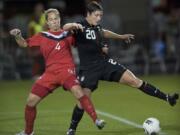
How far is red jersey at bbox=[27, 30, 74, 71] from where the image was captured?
10.1m

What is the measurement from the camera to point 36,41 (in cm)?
1021

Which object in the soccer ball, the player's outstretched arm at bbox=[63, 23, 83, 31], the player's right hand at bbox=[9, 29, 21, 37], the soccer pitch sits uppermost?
the player's outstretched arm at bbox=[63, 23, 83, 31]

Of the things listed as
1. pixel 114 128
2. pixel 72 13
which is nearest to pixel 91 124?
pixel 114 128

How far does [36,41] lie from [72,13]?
1627 cm

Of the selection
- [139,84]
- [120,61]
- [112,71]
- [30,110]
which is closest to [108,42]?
[120,61]

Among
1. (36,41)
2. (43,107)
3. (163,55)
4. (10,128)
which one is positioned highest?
(36,41)

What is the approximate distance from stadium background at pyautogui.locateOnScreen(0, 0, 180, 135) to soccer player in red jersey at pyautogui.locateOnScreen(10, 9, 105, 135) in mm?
1069

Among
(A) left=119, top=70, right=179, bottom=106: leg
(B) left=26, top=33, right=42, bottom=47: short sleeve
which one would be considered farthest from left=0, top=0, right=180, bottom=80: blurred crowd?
(B) left=26, top=33, right=42, bottom=47: short sleeve

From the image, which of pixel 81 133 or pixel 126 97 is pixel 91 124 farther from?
pixel 126 97

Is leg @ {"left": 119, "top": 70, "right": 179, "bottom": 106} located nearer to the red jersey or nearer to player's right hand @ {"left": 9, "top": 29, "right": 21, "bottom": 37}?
the red jersey

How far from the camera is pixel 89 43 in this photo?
10.5 meters

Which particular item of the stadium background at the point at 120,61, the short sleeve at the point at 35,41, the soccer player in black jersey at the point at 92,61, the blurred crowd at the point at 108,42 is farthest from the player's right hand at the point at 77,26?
the blurred crowd at the point at 108,42

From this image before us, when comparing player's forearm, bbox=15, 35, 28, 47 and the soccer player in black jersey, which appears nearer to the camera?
player's forearm, bbox=15, 35, 28, 47

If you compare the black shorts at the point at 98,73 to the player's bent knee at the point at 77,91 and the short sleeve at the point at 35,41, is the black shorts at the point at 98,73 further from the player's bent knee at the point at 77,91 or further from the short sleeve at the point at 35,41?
the short sleeve at the point at 35,41
